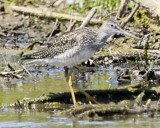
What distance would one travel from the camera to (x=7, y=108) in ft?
26.7

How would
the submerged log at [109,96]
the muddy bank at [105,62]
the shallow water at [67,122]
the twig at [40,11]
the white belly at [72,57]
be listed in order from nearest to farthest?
the shallow water at [67,122] < the muddy bank at [105,62] < the submerged log at [109,96] < the white belly at [72,57] < the twig at [40,11]

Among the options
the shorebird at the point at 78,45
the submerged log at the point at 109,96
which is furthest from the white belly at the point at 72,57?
the submerged log at the point at 109,96

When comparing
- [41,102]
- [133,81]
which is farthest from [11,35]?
[41,102]

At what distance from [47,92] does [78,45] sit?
113 cm

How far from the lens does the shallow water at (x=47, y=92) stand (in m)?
6.95

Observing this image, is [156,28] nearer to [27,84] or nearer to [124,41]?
[124,41]

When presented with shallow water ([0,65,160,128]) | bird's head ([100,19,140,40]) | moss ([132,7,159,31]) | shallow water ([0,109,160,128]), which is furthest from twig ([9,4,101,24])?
shallow water ([0,109,160,128])

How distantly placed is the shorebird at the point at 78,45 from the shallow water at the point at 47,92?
733 mm

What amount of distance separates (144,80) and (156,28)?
126 inches

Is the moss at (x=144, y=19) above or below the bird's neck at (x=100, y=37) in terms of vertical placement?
above

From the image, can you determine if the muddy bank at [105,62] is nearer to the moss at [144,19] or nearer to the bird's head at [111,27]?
the moss at [144,19]

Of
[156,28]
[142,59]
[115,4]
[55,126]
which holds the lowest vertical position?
[55,126]

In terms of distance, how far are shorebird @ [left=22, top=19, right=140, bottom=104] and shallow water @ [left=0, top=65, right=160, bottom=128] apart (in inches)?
28.9

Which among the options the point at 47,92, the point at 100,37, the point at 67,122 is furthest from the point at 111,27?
the point at 67,122
